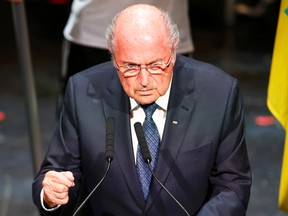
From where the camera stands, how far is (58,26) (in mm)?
6977

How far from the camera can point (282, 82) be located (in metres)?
2.94

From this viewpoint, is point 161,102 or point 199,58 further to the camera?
point 199,58

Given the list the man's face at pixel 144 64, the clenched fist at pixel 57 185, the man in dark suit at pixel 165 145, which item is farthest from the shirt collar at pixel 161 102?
the clenched fist at pixel 57 185

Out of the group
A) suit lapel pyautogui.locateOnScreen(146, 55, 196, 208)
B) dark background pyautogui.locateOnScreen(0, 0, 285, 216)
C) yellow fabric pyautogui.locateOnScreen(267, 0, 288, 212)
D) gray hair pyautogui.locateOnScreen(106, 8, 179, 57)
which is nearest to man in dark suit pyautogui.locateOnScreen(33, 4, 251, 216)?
suit lapel pyautogui.locateOnScreen(146, 55, 196, 208)

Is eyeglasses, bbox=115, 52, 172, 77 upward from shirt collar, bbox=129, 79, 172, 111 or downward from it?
upward

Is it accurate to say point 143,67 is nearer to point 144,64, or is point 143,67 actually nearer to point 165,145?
point 144,64

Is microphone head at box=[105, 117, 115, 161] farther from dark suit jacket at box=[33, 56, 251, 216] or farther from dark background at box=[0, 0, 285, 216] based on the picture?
dark background at box=[0, 0, 285, 216]

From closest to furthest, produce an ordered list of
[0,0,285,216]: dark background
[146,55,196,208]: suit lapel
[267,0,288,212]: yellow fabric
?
[146,55,196,208]: suit lapel, [267,0,288,212]: yellow fabric, [0,0,285,216]: dark background

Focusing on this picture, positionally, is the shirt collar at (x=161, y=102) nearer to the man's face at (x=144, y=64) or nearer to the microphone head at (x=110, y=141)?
the man's face at (x=144, y=64)

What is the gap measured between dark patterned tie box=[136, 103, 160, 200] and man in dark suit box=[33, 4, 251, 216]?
0.02m

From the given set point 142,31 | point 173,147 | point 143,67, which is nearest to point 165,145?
point 173,147

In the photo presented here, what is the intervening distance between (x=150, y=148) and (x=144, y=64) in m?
0.33

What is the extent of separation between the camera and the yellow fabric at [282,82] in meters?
2.88

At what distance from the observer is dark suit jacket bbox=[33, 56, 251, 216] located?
7.61ft
